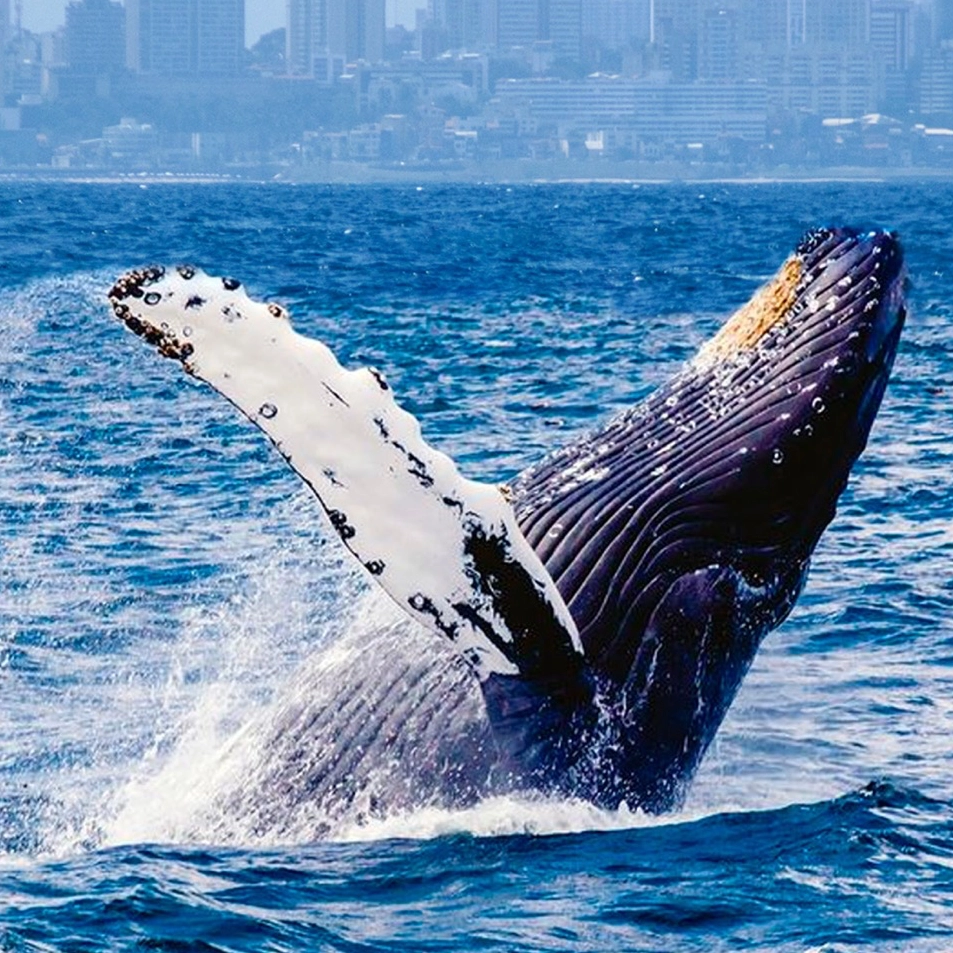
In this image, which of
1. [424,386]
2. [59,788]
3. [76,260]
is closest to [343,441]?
[59,788]

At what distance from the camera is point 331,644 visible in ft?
28.6

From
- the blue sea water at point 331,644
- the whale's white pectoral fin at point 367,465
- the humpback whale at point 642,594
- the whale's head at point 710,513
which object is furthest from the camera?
the blue sea water at point 331,644

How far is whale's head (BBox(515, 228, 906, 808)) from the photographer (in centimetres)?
793

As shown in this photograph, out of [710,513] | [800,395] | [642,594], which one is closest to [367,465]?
[642,594]

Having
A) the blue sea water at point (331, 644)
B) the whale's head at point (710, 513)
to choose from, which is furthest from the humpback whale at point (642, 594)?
the blue sea water at point (331, 644)

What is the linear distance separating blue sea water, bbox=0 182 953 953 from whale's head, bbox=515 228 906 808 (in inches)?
19.2

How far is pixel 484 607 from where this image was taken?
7195 mm

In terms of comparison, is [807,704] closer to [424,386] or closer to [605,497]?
[605,497]

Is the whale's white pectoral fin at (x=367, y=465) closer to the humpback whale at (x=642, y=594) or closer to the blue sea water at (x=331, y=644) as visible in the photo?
the humpback whale at (x=642, y=594)

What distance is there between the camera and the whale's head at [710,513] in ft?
26.0

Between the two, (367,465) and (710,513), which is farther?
(710,513)

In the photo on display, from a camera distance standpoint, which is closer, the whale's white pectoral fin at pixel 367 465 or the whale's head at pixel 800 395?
the whale's white pectoral fin at pixel 367 465

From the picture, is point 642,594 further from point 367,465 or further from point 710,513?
point 367,465

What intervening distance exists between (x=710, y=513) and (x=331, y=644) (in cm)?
145
